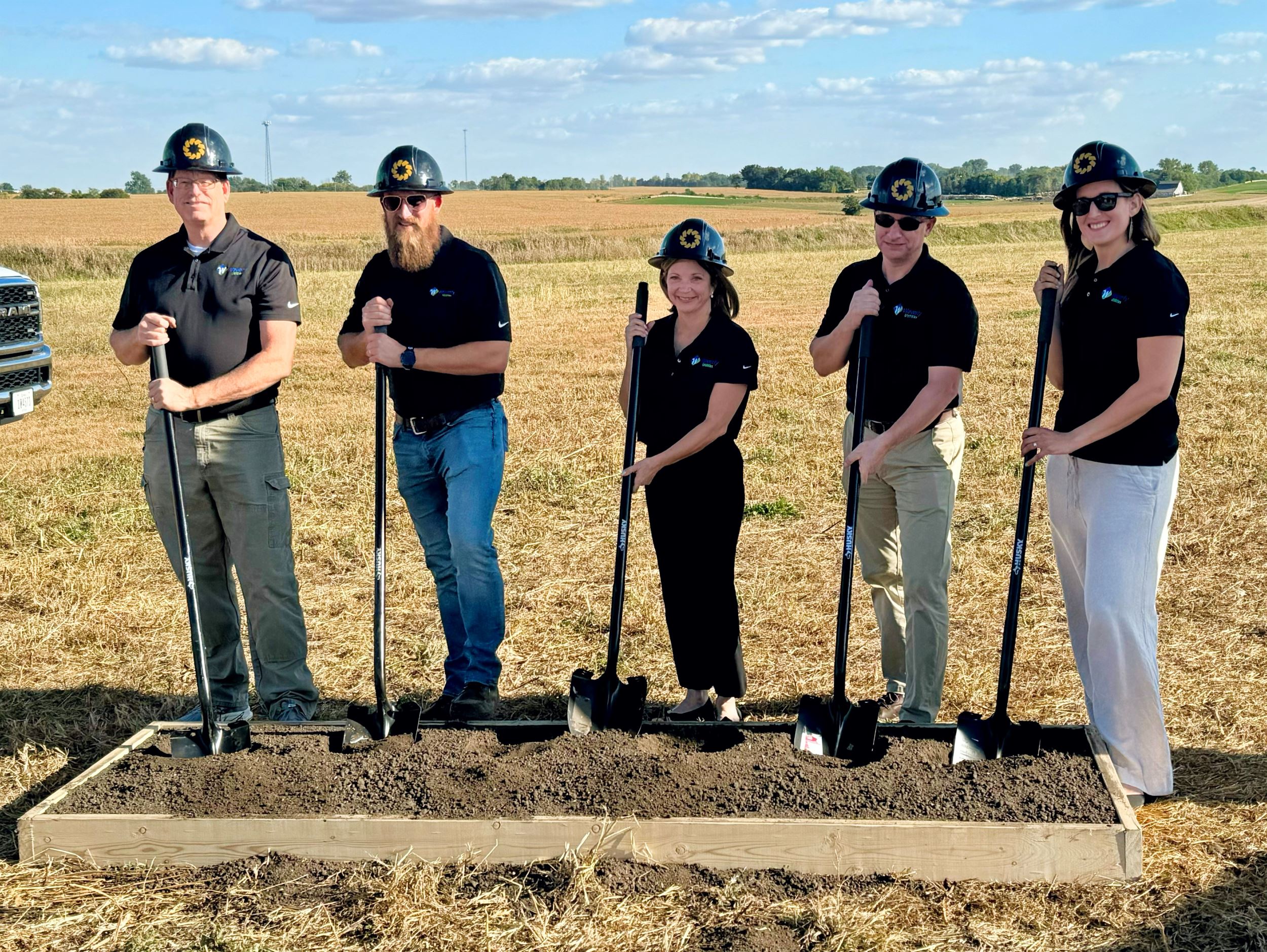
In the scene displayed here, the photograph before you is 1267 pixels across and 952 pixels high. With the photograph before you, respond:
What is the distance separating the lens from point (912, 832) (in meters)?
4.31

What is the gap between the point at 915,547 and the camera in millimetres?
5293

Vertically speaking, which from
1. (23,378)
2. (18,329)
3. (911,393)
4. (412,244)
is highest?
(412,244)

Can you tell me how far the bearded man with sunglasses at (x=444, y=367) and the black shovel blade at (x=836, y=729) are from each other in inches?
59.2

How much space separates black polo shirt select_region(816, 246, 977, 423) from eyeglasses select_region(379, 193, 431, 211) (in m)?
1.84

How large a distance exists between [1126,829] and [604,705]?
2.12 m

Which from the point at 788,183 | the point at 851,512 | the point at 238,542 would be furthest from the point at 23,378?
the point at 788,183

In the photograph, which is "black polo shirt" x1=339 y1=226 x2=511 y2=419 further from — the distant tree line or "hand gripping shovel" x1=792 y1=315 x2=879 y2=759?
the distant tree line

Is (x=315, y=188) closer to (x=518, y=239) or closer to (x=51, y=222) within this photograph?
(x=51, y=222)

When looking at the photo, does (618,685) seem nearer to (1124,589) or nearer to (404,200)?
(1124,589)

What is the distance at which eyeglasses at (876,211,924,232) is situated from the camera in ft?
16.4

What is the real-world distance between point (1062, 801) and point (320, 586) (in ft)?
17.0

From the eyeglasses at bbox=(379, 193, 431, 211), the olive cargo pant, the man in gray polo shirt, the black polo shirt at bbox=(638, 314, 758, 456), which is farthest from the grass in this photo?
the eyeglasses at bbox=(379, 193, 431, 211)

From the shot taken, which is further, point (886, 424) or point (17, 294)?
point (17, 294)

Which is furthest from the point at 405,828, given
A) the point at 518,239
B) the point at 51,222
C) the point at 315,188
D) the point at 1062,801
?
the point at 315,188
